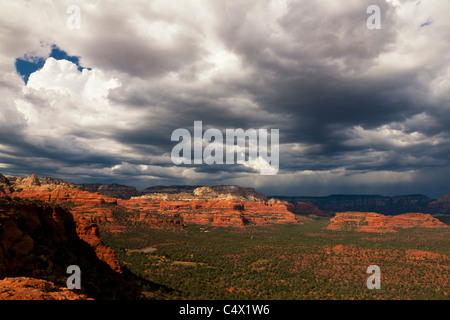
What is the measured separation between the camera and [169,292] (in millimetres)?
46844

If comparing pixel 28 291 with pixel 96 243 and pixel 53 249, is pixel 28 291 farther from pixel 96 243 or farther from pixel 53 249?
pixel 96 243

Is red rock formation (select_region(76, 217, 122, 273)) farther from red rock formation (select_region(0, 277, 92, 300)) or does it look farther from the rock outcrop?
red rock formation (select_region(0, 277, 92, 300))

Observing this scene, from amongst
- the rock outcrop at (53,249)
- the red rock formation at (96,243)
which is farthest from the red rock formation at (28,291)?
the red rock formation at (96,243)

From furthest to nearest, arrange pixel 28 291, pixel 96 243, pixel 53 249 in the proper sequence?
1. pixel 96 243
2. pixel 53 249
3. pixel 28 291

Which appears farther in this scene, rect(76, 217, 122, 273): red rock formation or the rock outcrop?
rect(76, 217, 122, 273): red rock formation

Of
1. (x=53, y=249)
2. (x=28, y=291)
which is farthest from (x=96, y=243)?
(x=28, y=291)

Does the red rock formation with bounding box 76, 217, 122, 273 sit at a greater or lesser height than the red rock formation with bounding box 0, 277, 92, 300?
lesser

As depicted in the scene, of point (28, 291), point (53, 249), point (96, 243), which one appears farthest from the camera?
point (96, 243)

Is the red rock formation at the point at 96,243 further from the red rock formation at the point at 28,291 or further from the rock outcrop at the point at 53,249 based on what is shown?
the red rock formation at the point at 28,291

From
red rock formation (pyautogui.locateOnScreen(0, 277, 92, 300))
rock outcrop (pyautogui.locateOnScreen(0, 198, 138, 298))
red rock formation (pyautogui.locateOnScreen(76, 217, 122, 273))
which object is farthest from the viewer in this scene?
red rock formation (pyautogui.locateOnScreen(76, 217, 122, 273))

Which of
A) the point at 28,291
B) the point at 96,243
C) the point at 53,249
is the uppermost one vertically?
the point at 28,291

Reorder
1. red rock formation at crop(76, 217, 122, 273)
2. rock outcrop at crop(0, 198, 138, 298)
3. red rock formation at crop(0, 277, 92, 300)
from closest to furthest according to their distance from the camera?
1. red rock formation at crop(0, 277, 92, 300)
2. rock outcrop at crop(0, 198, 138, 298)
3. red rock formation at crop(76, 217, 122, 273)

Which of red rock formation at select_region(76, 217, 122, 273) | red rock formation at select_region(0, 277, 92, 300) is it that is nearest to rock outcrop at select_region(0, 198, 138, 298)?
red rock formation at select_region(76, 217, 122, 273)
